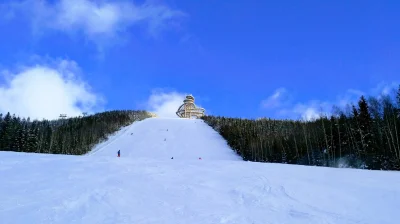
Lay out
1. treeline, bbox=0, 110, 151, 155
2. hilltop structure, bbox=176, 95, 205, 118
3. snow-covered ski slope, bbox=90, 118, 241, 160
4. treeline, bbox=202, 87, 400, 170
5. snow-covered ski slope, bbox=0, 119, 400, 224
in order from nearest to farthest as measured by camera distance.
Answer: snow-covered ski slope, bbox=0, 119, 400, 224, treeline, bbox=202, 87, 400, 170, snow-covered ski slope, bbox=90, 118, 241, 160, treeline, bbox=0, 110, 151, 155, hilltop structure, bbox=176, 95, 205, 118

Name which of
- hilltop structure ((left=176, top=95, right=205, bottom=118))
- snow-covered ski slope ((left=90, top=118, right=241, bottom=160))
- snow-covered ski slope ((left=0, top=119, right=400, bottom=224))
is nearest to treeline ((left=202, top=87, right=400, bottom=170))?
snow-covered ski slope ((left=90, top=118, right=241, bottom=160))

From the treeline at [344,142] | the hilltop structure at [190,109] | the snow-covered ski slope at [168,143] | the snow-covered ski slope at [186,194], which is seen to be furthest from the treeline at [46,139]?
the snow-covered ski slope at [186,194]

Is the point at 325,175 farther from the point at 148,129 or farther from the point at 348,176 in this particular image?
the point at 148,129

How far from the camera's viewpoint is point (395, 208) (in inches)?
337

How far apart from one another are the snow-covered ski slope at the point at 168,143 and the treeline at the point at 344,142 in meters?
3.96

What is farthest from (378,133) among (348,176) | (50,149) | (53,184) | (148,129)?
(50,149)

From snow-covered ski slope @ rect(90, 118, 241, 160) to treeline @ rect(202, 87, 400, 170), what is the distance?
396 centimetres

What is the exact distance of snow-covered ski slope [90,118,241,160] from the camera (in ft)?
140

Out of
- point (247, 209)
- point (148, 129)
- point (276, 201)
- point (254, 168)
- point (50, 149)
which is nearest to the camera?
point (247, 209)

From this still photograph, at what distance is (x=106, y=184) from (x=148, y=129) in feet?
175

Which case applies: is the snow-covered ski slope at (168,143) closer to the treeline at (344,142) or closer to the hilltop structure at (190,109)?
the treeline at (344,142)

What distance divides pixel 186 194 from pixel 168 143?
136 ft

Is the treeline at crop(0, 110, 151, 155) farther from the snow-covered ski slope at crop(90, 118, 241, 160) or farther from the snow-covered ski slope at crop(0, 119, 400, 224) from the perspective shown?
the snow-covered ski slope at crop(0, 119, 400, 224)

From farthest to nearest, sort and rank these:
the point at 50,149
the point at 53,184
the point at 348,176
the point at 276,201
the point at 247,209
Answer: the point at 50,149 < the point at 348,176 < the point at 53,184 < the point at 276,201 < the point at 247,209
